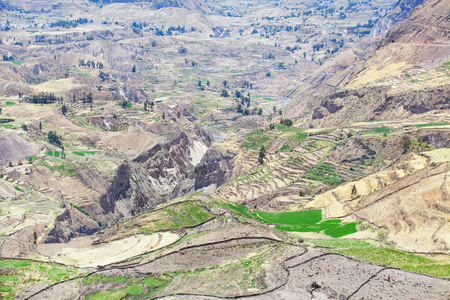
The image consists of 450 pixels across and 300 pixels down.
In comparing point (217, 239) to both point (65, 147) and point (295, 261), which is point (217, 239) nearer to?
point (295, 261)

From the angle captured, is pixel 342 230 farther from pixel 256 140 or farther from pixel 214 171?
pixel 256 140

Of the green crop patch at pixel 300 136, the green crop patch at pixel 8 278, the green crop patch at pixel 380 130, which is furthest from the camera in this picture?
the green crop patch at pixel 300 136

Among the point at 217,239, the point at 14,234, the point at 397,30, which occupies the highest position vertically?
the point at 397,30

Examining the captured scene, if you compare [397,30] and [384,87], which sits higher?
[397,30]

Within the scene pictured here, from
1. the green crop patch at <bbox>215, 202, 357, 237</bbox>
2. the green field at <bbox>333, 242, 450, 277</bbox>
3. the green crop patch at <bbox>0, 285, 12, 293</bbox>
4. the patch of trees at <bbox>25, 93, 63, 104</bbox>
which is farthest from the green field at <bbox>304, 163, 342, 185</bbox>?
the patch of trees at <bbox>25, 93, 63, 104</bbox>

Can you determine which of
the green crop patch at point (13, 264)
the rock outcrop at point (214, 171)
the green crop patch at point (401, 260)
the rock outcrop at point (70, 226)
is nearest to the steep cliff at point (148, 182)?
the rock outcrop at point (214, 171)

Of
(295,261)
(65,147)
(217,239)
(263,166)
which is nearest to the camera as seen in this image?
(295,261)

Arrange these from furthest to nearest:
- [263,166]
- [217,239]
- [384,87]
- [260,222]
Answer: [384,87] → [263,166] → [260,222] → [217,239]

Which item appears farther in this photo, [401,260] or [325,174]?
[325,174]

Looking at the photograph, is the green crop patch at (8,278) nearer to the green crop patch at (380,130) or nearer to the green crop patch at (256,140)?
the green crop patch at (380,130)

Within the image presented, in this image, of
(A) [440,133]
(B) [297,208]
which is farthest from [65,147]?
(A) [440,133]

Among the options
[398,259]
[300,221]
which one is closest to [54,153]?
[300,221]
